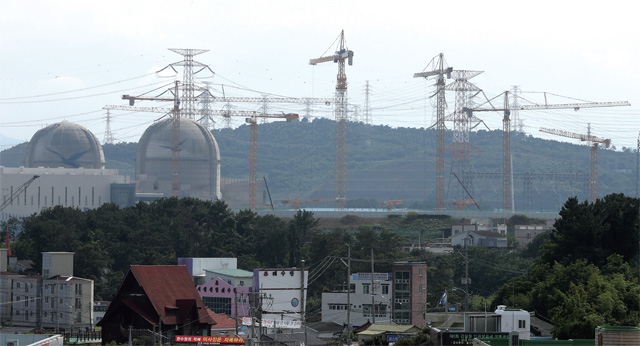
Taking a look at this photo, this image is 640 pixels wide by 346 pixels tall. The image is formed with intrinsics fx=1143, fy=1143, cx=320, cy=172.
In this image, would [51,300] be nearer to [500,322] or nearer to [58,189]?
[500,322]

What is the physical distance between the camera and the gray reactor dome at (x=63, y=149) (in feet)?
608

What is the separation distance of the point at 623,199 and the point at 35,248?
159ft

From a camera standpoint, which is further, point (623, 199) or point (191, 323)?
point (623, 199)

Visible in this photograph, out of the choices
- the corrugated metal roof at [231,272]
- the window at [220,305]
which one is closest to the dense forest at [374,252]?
the corrugated metal roof at [231,272]

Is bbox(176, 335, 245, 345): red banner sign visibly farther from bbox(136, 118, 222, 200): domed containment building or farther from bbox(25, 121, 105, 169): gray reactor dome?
bbox(25, 121, 105, 169): gray reactor dome

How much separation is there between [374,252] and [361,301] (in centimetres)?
2289

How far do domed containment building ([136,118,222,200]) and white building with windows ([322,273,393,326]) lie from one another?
112 meters

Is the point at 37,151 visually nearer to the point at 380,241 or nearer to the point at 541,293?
the point at 380,241

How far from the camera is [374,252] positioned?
97250 mm

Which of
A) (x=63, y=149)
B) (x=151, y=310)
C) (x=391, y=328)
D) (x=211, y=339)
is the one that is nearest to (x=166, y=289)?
(x=151, y=310)

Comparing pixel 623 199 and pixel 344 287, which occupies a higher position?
pixel 623 199

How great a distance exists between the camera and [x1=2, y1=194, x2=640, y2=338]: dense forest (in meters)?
55.4

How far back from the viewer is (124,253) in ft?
319

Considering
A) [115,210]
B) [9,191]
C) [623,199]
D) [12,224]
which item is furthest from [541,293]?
[9,191]
